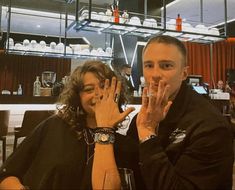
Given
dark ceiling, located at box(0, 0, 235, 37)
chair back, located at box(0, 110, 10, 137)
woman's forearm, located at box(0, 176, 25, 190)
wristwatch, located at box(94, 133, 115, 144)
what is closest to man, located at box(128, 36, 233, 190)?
wristwatch, located at box(94, 133, 115, 144)

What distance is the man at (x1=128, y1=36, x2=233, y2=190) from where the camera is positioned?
0.94 metres

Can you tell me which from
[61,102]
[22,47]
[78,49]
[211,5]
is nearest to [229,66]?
[211,5]

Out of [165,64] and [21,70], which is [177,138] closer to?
[165,64]

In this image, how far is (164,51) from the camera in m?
1.19

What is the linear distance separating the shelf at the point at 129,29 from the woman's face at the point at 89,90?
286cm

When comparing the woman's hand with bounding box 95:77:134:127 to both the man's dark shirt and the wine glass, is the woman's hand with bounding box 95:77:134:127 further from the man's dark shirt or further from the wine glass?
the wine glass

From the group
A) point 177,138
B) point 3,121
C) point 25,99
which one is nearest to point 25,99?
point 25,99

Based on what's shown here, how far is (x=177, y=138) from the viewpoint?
3.47 feet

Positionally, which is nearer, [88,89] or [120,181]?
[120,181]

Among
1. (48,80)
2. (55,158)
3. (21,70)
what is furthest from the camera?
(21,70)

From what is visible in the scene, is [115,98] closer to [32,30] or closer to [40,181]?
[40,181]

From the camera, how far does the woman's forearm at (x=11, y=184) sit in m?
1.26

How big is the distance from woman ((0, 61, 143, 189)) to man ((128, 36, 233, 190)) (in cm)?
13

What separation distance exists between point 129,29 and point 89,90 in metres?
3.44
